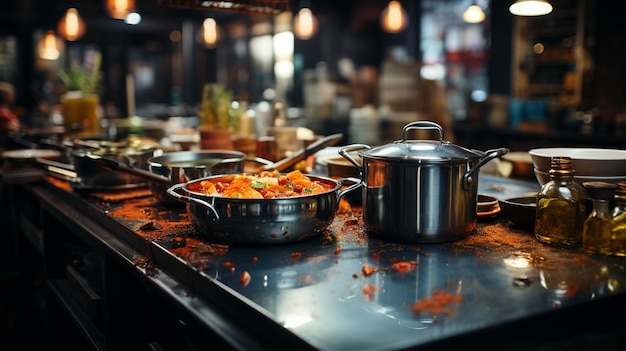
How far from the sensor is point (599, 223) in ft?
4.78

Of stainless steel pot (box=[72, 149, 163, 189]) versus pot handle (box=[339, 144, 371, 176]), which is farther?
stainless steel pot (box=[72, 149, 163, 189])

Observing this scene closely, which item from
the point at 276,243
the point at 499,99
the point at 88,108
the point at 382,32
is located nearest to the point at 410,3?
the point at 382,32

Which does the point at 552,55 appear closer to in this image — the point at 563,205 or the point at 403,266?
the point at 563,205

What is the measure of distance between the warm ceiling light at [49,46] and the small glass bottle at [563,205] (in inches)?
422

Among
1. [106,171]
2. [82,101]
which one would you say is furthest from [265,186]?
[82,101]

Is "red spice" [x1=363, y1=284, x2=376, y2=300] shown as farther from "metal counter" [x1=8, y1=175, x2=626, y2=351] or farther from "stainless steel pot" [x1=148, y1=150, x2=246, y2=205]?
"stainless steel pot" [x1=148, y1=150, x2=246, y2=205]

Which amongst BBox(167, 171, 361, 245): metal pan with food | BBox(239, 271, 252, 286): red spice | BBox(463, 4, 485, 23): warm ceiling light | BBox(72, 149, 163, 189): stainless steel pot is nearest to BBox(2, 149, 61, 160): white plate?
BBox(72, 149, 163, 189): stainless steel pot

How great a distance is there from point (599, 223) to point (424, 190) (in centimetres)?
44

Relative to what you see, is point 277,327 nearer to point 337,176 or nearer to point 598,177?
point 598,177

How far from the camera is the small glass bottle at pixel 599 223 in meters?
1.45

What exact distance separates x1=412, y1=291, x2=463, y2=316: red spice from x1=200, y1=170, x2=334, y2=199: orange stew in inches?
22.1

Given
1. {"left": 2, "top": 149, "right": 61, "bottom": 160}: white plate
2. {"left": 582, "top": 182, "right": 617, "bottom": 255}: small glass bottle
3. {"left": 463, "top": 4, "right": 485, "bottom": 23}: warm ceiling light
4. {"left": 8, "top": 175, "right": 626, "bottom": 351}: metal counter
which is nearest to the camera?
{"left": 8, "top": 175, "right": 626, "bottom": 351}: metal counter

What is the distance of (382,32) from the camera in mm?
12562

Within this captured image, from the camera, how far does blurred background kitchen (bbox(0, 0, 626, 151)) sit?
683cm
